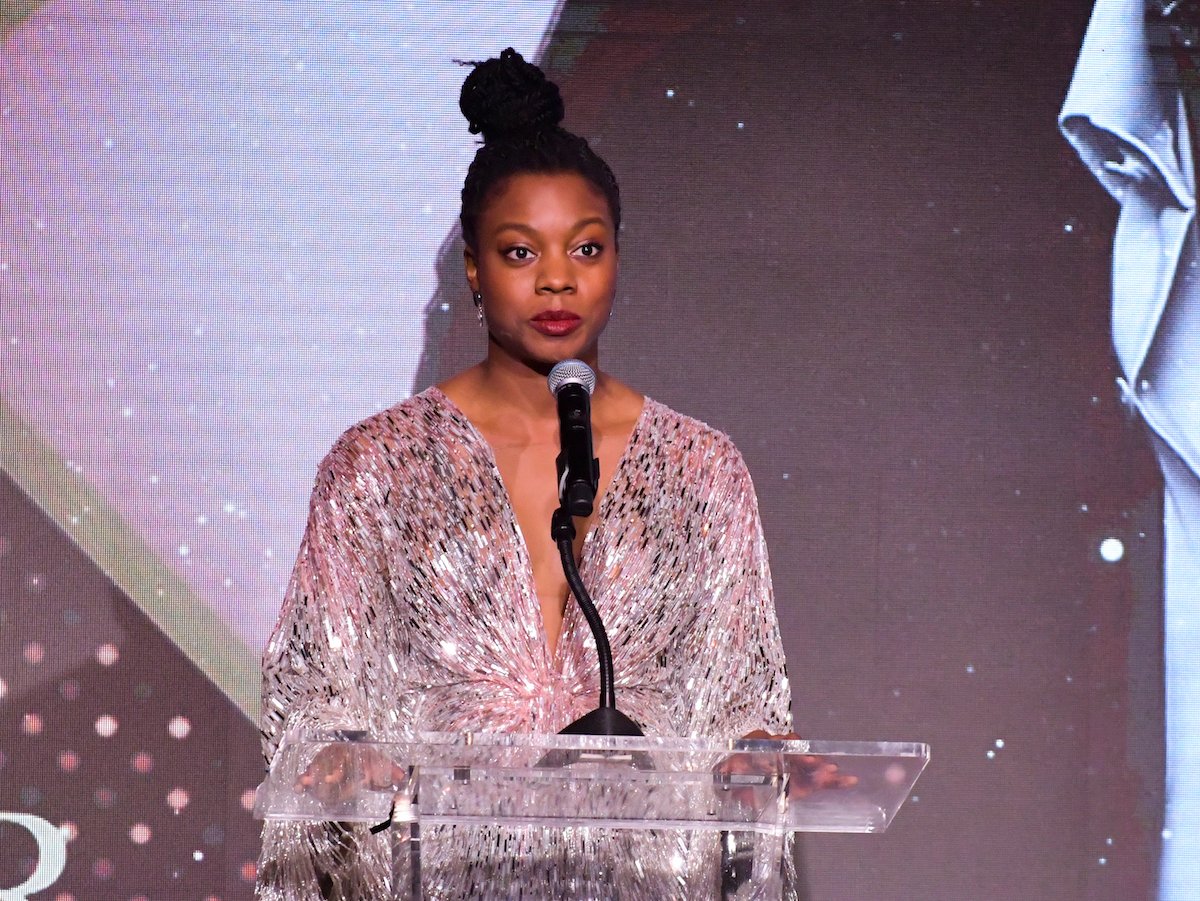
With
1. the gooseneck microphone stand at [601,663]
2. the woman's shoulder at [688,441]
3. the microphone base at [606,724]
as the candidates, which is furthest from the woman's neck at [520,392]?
the microphone base at [606,724]

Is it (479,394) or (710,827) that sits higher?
(479,394)

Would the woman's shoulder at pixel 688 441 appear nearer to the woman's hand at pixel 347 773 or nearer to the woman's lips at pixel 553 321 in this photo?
the woman's lips at pixel 553 321

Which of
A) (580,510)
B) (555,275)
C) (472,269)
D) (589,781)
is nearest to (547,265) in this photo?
(555,275)

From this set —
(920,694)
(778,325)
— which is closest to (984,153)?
(778,325)

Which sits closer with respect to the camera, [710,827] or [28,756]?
[710,827]

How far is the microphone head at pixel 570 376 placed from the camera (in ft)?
6.05

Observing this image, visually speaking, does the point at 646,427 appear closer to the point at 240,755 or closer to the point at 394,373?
the point at 394,373

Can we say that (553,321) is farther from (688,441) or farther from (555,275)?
(688,441)

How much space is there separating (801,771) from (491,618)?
26.9 inches

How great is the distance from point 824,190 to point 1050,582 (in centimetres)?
94

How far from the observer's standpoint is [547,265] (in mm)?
2137

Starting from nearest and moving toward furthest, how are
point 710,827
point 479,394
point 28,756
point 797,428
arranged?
point 710,827
point 479,394
point 28,756
point 797,428

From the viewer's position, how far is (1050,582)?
3.35m

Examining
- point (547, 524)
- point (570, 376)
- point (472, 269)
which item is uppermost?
point (472, 269)
